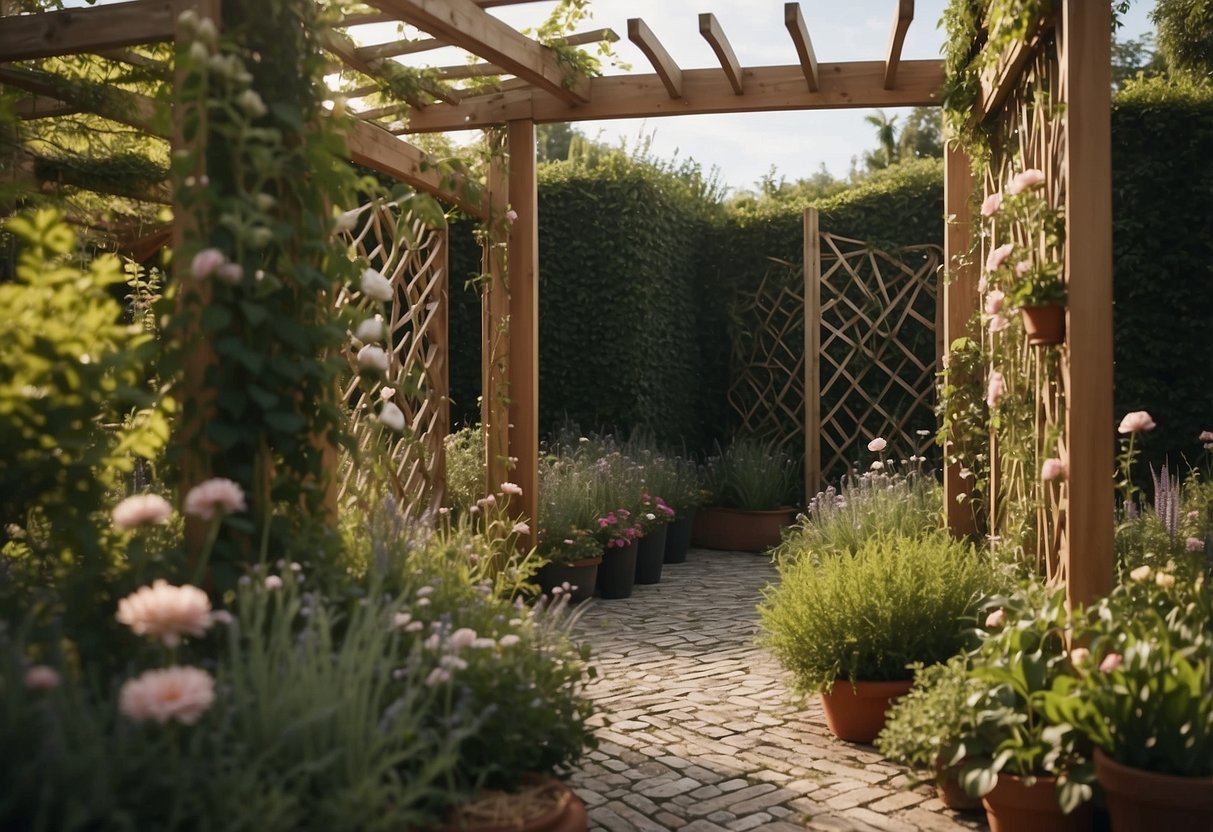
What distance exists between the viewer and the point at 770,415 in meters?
8.77

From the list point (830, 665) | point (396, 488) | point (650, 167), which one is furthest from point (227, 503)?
point (650, 167)

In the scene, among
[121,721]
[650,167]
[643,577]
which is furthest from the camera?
[650,167]

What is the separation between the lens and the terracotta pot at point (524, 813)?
2.13m

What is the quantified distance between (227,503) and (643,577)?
500 cm

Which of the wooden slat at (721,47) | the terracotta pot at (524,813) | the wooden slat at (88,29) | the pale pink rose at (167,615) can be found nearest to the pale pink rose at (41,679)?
the pale pink rose at (167,615)

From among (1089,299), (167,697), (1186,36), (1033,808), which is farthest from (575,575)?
(1186,36)

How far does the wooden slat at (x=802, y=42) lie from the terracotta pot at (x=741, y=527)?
3708 millimetres

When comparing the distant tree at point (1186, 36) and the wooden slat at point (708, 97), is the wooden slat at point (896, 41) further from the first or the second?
the distant tree at point (1186, 36)

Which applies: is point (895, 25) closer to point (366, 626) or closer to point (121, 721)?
point (366, 626)

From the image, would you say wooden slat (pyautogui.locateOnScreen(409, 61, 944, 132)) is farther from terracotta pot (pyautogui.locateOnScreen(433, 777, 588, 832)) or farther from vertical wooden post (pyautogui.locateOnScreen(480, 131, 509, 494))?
terracotta pot (pyautogui.locateOnScreen(433, 777, 588, 832))

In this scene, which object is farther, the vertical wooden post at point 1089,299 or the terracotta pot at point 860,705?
the terracotta pot at point 860,705

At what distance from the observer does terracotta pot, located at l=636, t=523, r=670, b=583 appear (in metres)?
6.85

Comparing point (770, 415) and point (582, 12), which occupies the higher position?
point (582, 12)

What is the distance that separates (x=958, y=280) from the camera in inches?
194
